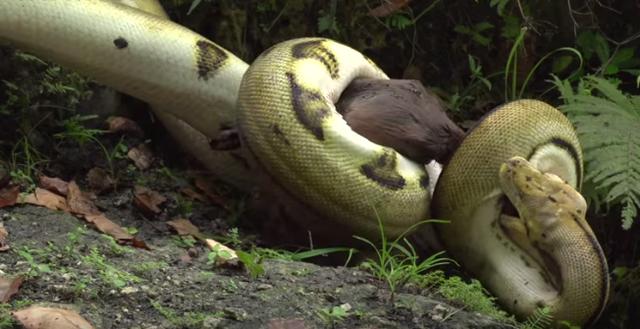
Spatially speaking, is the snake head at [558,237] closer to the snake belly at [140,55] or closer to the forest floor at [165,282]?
the forest floor at [165,282]

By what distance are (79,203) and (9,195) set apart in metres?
0.33

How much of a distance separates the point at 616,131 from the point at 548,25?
1428 mm

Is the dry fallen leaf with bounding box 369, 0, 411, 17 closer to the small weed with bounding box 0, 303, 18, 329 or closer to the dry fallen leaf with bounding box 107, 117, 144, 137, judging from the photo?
the dry fallen leaf with bounding box 107, 117, 144, 137

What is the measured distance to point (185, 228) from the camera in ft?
14.3

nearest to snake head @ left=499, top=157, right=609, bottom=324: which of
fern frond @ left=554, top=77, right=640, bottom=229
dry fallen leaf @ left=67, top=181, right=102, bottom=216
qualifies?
fern frond @ left=554, top=77, right=640, bottom=229

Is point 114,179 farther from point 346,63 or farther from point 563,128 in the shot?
point 563,128

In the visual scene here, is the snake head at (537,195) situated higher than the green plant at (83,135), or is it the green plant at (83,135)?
the snake head at (537,195)

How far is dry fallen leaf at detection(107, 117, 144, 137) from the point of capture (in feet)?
16.3

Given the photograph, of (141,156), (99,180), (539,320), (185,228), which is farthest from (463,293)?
(141,156)

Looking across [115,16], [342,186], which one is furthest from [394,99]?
[115,16]

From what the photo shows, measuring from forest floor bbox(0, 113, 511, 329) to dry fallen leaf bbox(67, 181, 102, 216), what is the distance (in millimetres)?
10

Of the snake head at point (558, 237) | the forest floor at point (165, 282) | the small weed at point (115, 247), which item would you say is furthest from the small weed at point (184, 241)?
the snake head at point (558, 237)

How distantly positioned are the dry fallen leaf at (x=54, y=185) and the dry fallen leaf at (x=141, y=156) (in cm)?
52

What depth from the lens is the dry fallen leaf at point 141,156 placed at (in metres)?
4.86
